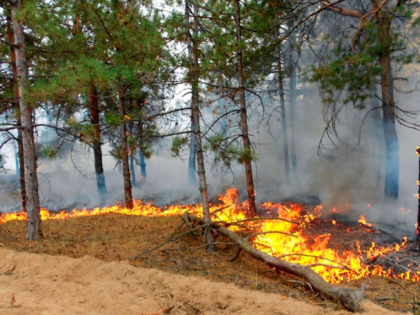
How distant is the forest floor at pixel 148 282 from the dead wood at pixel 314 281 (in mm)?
133

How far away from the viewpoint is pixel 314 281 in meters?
4.95

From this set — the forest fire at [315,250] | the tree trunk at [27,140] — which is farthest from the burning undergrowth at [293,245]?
the tree trunk at [27,140]

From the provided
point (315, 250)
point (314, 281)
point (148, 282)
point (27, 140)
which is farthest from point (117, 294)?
point (315, 250)

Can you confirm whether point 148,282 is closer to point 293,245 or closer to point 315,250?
point 293,245

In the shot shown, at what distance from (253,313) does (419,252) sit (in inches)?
227

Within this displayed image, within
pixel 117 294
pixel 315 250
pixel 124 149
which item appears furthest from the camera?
pixel 124 149

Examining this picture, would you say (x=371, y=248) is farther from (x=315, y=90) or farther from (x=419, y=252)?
(x=315, y=90)

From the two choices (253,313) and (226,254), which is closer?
(253,313)

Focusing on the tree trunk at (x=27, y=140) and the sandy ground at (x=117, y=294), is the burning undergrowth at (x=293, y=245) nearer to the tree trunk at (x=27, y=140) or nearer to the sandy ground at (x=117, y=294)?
the tree trunk at (x=27, y=140)

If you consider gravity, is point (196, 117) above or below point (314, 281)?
above

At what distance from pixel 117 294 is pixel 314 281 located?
3.16 meters

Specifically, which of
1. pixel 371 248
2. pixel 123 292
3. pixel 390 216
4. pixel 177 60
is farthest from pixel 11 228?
pixel 390 216

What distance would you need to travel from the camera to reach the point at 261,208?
14.2m

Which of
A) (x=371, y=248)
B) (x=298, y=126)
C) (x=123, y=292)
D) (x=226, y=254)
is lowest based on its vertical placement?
→ (x=371, y=248)
